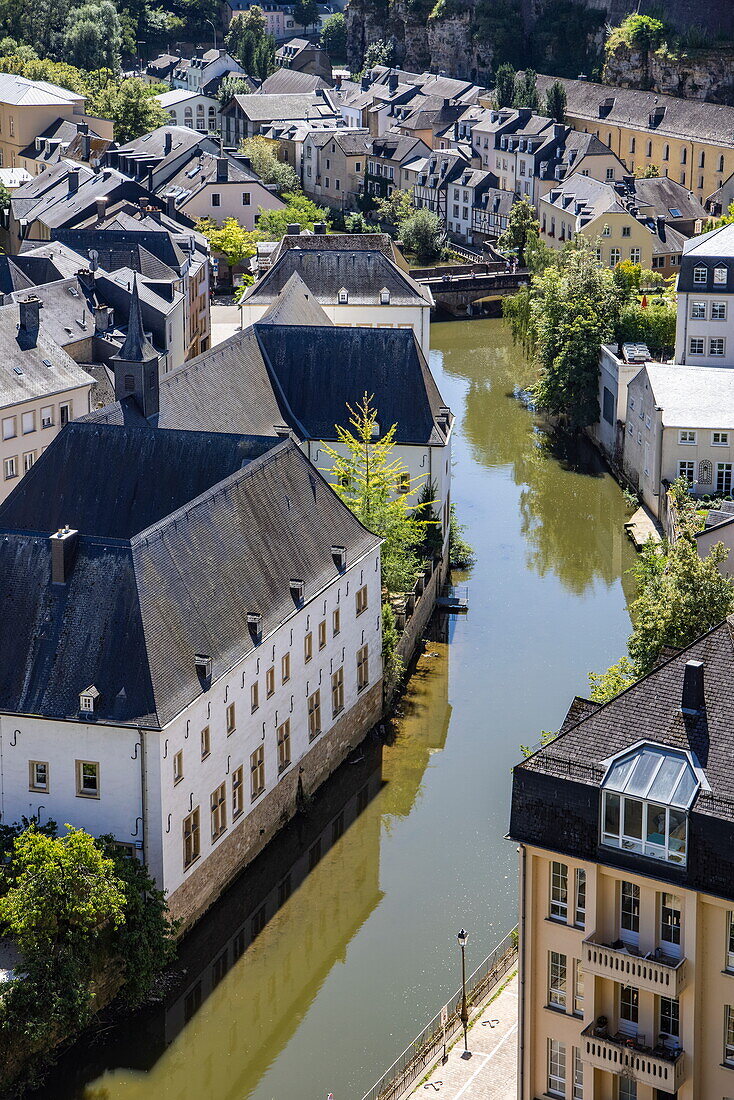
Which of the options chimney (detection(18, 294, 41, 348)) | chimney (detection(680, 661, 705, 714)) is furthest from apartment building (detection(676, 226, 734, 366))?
chimney (detection(680, 661, 705, 714))

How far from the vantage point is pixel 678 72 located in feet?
439

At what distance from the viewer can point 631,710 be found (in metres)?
27.7

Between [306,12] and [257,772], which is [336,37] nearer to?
[306,12]

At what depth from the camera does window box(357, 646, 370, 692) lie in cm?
4662

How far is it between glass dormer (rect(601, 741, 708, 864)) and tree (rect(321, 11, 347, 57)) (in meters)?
159

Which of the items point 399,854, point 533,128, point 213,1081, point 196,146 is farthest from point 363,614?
point 533,128

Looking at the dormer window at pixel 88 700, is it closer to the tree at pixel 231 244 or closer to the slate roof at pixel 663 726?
the slate roof at pixel 663 726

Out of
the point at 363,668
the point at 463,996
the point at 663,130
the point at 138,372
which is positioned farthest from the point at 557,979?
the point at 663,130

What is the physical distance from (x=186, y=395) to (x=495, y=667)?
12.1 meters

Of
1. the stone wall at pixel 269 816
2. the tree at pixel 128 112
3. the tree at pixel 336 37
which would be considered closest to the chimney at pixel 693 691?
the stone wall at pixel 269 816

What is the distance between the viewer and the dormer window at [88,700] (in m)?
35.5

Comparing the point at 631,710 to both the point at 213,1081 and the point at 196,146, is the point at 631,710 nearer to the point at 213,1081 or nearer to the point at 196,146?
the point at 213,1081

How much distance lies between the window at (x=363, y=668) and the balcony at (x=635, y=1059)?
19995 mm

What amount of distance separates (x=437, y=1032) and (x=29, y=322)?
Result: 34.3 metres
